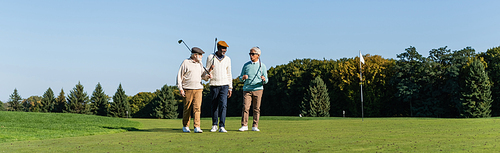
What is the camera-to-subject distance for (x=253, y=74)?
1095cm

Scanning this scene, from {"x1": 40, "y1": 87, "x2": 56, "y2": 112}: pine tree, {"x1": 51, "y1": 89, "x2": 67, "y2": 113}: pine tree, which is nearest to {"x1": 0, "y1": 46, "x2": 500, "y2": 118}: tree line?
{"x1": 51, "y1": 89, "x2": 67, "y2": 113}: pine tree

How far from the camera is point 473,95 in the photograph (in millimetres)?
47594

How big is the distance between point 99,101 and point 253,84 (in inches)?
2807

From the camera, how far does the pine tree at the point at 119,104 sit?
232ft

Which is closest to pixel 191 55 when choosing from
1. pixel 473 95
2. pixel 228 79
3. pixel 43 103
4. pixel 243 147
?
pixel 228 79

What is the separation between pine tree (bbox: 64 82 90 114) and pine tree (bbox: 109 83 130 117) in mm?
7411

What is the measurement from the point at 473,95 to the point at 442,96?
5.28 m

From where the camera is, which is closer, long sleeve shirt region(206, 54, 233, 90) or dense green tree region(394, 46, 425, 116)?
long sleeve shirt region(206, 54, 233, 90)

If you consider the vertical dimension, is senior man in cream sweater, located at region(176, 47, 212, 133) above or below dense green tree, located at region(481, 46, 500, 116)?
below

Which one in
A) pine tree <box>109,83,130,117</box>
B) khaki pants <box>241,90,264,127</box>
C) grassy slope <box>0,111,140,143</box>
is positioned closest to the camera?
grassy slope <box>0,111,140,143</box>

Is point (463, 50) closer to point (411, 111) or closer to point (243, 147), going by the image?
point (411, 111)

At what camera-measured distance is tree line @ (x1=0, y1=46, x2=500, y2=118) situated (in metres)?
49.4

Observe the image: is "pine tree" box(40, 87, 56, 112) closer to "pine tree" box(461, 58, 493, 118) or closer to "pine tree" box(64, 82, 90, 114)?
"pine tree" box(64, 82, 90, 114)

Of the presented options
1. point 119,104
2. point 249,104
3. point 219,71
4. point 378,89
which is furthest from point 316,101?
point 219,71
